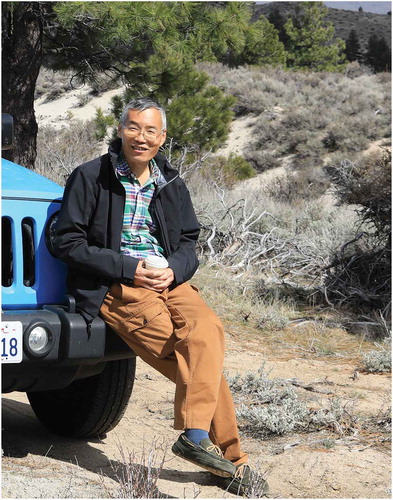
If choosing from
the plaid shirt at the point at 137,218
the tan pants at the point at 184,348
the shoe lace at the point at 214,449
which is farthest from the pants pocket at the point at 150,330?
the shoe lace at the point at 214,449

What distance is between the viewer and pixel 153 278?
11.9ft

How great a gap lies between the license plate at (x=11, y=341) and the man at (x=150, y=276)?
13.0 inches

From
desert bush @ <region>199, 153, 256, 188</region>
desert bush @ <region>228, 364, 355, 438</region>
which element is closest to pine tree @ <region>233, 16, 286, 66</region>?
desert bush @ <region>199, 153, 256, 188</region>

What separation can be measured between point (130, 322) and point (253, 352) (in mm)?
3243

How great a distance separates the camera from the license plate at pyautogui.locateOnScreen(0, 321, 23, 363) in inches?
127

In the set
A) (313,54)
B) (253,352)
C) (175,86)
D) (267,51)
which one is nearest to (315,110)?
(267,51)

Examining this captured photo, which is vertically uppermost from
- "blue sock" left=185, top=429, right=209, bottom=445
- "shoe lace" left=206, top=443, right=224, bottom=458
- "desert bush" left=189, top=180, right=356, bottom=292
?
"blue sock" left=185, top=429, right=209, bottom=445

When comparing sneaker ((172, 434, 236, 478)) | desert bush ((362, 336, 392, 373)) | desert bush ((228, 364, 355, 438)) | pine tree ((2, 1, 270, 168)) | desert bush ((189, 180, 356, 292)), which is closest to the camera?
sneaker ((172, 434, 236, 478))

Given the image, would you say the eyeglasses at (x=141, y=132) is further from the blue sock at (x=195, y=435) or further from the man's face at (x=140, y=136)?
the blue sock at (x=195, y=435)

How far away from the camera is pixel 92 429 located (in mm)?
4203

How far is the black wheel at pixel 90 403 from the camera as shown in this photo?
158 inches

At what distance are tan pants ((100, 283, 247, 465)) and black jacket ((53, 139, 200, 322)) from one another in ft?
0.33

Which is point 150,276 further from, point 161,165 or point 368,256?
point 368,256

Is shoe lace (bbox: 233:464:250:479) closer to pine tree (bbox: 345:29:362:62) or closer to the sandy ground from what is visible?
the sandy ground
